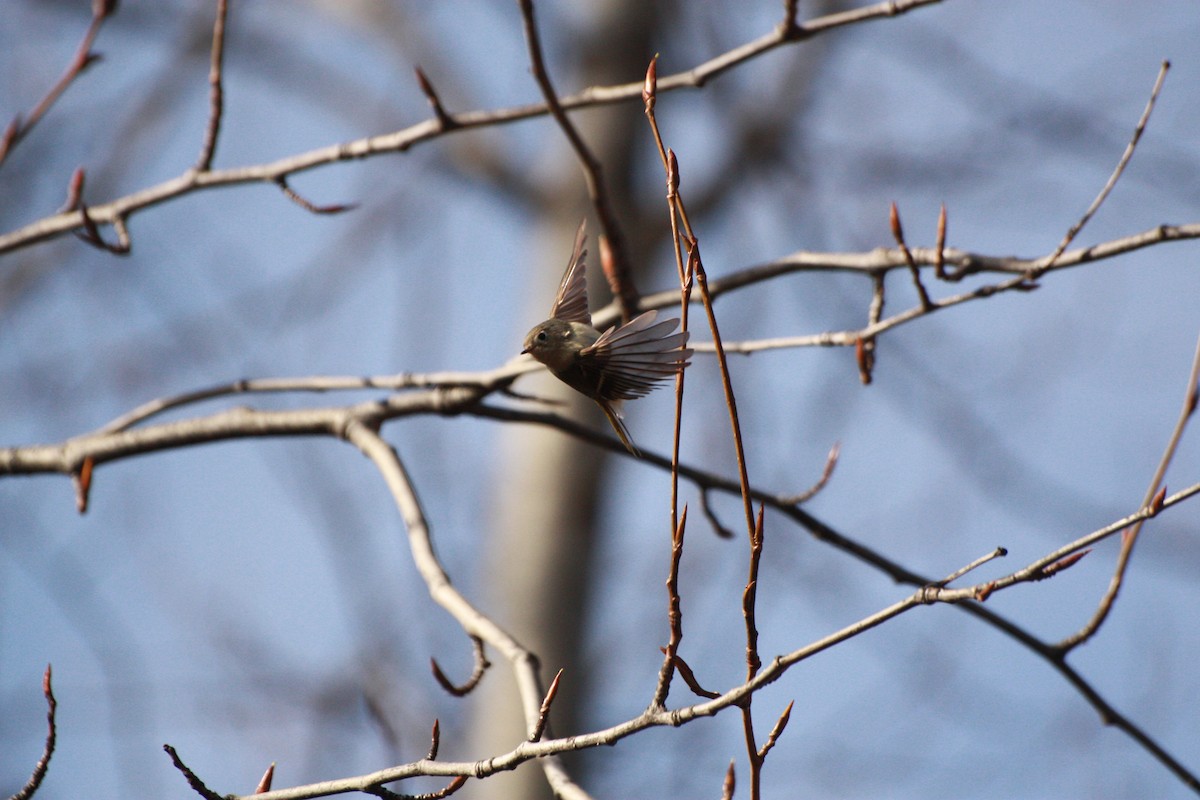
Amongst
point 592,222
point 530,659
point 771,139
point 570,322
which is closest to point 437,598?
point 530,659

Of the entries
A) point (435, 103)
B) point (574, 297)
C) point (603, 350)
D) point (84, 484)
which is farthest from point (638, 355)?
point (84, 484)

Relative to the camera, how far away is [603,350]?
3.42 feet

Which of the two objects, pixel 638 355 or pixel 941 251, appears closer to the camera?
pixel 638 355

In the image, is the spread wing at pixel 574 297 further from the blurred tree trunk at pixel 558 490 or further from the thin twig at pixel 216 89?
the blurred tree trunk at pixel 558 490

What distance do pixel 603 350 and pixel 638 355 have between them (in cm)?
3

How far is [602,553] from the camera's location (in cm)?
375

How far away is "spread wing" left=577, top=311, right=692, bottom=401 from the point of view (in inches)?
39.4

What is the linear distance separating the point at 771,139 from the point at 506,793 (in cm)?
265

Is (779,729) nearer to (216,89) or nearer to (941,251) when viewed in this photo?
(941,251)

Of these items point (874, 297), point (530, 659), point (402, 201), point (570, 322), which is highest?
point (402, 201)

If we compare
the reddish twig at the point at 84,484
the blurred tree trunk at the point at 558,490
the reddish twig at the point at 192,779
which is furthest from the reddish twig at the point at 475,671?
the blurred tree trunk at the point at 558,490

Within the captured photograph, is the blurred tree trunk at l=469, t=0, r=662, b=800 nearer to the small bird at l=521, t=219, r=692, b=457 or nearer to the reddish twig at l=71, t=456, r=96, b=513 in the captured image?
the reddish twig at l=71, t=456, r=96, b=513

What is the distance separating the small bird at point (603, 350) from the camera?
39.8 inches

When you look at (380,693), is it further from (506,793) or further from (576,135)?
(576,135)
